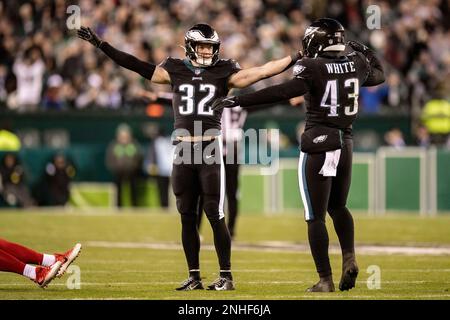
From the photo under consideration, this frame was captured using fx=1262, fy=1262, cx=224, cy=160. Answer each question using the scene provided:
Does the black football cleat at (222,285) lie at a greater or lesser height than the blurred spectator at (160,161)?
lesser

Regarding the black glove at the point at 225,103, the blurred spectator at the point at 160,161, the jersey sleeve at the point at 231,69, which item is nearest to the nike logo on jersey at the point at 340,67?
the black glove at the point at 225,103

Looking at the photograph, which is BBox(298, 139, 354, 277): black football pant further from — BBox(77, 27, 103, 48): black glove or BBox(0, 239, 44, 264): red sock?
BBox(0, 239, 44, 264): red sock

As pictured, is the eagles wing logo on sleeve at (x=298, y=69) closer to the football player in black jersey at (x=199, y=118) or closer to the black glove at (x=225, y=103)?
the football player in black jersey at (x=199, y=118)

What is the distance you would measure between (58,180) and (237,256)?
9848 mm

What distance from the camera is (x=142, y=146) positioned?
24984 mm

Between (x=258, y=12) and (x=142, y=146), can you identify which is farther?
(x=258, y=12)

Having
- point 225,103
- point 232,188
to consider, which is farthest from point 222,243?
point 232,188

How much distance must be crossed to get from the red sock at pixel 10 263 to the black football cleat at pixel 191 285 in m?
1.32

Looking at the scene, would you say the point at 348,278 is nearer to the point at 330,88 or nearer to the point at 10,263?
the point at 330,88

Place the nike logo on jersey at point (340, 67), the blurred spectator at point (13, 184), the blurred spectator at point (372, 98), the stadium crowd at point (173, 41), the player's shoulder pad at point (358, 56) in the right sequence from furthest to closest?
1. the blurred spectator at point (372, 98)
2. the stadium crowd at point (173, 41)
3. the blurred spectator at point (13, 184)
4. the player's shoulder pad at point (358, 56)
5. the nike logo on jersey at point (340, 67)

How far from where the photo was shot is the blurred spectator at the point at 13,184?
23.1 metres
